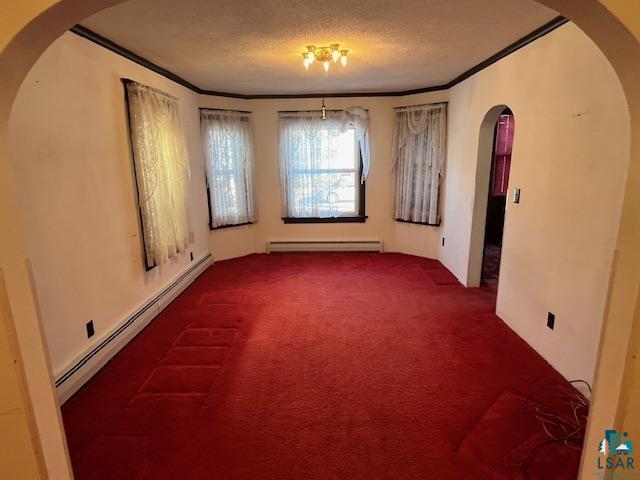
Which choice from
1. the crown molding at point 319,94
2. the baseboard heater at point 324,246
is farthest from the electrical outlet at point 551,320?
the baseboard heater at point 324,246

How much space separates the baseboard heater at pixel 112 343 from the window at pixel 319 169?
2046mm

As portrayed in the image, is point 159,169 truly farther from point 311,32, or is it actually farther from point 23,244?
point 23,244

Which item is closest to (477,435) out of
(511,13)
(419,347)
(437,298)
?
(419,347)

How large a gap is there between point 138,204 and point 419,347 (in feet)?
8.53

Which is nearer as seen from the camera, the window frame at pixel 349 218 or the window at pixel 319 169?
the window at pixel 319 169

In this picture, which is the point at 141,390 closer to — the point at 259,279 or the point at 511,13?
the point at 259,279

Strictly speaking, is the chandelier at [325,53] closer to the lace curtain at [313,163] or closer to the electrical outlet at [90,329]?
the lace curtain at [313,163]

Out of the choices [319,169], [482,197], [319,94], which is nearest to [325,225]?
[319,169]

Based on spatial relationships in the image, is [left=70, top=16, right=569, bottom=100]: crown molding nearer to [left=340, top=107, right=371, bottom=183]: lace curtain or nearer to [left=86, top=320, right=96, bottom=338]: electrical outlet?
[left=340, top=107, right=371, bottom=183]: lace curtain

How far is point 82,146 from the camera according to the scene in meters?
2.45

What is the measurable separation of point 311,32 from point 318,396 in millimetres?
2490

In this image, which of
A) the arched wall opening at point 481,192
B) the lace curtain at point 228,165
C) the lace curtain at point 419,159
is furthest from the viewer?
the lace curtain at point 228,165

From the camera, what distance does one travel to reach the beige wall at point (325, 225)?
5160 mm

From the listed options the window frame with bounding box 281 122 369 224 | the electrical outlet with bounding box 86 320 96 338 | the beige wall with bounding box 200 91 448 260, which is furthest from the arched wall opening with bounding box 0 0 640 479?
the window frame with bounding box 281 122 369 224
